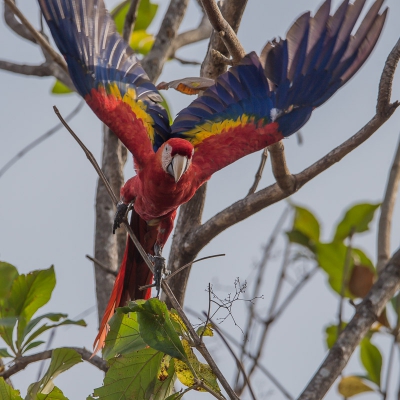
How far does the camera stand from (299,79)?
2.47m

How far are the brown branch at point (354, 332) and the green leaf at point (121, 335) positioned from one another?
0.53 m

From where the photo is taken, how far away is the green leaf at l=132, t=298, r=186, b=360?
150 cm

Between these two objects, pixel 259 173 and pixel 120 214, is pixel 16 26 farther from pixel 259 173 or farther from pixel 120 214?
pixel 259 173

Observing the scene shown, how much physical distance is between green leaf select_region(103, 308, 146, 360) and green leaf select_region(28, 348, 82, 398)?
0.55ft

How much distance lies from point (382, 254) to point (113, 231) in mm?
1097

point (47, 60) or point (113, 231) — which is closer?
point (113, 231)

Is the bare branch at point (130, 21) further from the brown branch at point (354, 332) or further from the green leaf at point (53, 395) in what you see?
the green leaf at point (53, 395)

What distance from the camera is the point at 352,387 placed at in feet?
8.14

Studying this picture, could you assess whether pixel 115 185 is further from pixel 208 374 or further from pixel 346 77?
pixel 208 374

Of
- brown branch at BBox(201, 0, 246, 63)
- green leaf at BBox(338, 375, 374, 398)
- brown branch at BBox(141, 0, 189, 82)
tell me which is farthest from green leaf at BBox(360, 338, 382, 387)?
brown branch at BBox(141, 0, 189, 82)

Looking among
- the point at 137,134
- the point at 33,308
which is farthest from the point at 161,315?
the point at 137,134

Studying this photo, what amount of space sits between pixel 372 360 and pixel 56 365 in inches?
50.8

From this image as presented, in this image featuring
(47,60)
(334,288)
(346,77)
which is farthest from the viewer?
(47,60)

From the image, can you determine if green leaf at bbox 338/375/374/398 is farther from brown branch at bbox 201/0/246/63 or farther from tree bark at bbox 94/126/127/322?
brown branch at bbox 201/0/246/63
